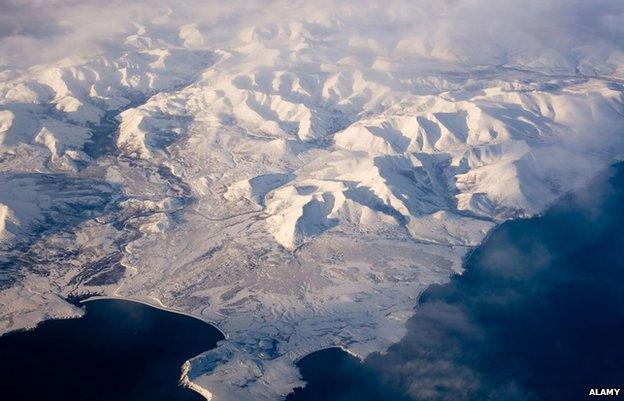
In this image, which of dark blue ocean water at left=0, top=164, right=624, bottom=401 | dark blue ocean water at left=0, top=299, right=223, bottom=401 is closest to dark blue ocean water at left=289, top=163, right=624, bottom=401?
dark blue ocean water at left=0, top=164, right=624, bottom=401

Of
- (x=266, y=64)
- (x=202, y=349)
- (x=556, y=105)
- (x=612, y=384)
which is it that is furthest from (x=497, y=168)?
(x=266, y=64)

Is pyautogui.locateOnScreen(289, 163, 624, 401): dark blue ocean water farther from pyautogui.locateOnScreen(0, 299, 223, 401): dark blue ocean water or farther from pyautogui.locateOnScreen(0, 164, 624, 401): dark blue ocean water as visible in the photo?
pyautogui.locateOnScreen(0, 299, 223, 401): dark blue ocean water

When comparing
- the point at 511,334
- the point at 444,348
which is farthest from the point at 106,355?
the point at 511,334

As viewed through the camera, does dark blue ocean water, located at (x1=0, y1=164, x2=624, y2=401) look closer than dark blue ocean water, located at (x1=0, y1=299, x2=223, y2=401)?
Yes

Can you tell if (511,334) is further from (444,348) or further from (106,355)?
(106,355)

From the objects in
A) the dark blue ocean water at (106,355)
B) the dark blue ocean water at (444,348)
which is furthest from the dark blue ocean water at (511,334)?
the dark blue ocean water at (106,355)

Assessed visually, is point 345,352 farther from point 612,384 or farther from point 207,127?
point 207,127
